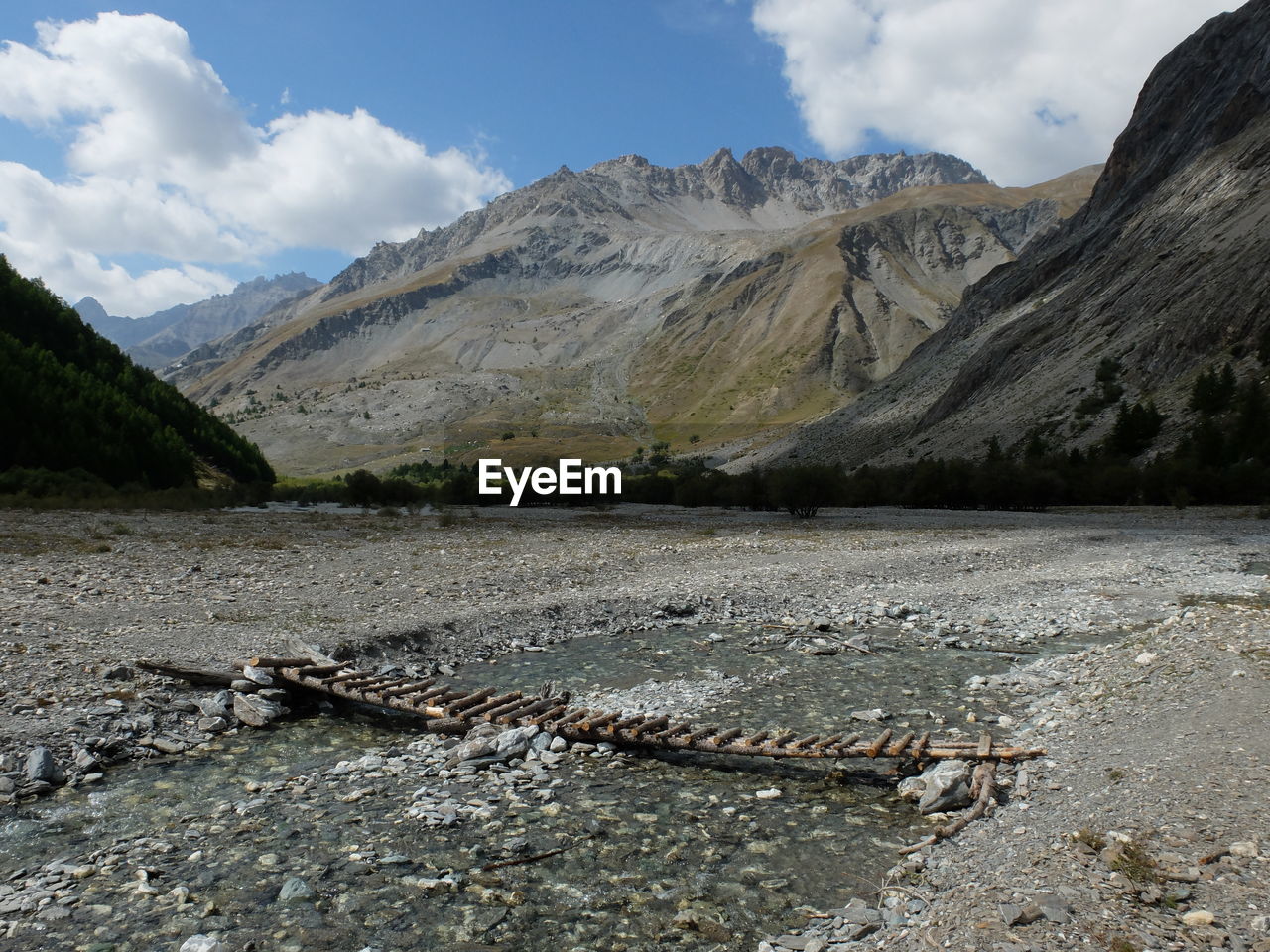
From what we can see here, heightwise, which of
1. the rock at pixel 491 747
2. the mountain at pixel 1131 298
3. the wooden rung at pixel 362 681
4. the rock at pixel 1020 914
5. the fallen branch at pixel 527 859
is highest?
the mountain at pixel 1131 298

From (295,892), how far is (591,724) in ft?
15.3

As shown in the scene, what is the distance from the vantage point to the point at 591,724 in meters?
10.9

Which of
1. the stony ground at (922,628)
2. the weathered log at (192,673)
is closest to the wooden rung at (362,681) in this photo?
the weathered log at (192,673)

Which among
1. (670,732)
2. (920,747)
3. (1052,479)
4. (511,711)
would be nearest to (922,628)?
(920,747)

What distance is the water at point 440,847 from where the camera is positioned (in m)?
6.62

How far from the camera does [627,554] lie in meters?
32.7

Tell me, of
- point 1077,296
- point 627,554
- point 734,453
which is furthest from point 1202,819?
point 734,453

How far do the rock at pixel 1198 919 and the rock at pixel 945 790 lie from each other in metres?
3.09

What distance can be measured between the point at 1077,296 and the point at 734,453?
63.7 m

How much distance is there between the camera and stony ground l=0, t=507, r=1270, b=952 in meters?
6.27

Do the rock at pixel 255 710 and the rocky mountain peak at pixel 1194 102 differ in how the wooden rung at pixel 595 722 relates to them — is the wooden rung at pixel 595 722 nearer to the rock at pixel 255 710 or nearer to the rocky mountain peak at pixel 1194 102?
the rock at pixel 255 710

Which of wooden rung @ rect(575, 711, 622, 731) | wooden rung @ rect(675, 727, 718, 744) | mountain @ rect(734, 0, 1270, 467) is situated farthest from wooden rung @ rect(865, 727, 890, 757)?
mountain @ rect(734, 0, 1270, 467)

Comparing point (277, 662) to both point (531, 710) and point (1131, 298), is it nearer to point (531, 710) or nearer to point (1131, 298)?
point (531, 710)

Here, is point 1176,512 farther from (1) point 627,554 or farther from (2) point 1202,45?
(2) point 1202,45
